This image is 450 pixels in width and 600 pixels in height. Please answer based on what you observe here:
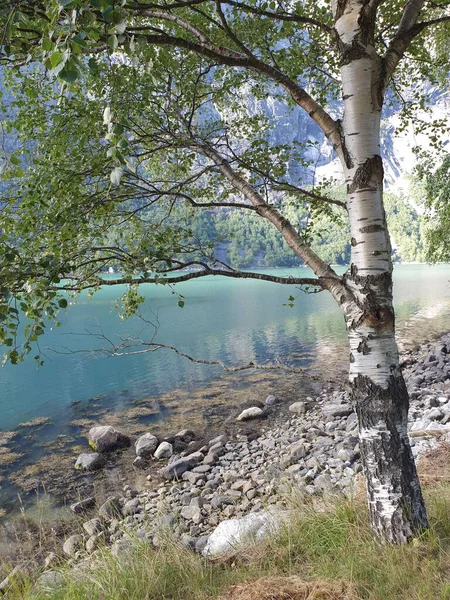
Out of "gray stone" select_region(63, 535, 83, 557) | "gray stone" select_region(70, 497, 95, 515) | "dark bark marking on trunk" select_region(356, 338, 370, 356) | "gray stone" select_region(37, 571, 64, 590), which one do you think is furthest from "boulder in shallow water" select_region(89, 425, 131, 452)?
"dark bark marking on trunk" select_region(356, 338, 370, 356)

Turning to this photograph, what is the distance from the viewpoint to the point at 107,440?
489 inches

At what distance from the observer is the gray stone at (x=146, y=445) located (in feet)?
38.7

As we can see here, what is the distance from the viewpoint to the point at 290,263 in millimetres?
114875

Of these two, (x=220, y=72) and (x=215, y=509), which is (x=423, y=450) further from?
(x=220, y=72)

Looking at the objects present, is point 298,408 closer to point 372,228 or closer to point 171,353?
point 372,228

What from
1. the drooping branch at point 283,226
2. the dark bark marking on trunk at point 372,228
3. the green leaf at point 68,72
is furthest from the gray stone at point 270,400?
the green leaf at point 68,72

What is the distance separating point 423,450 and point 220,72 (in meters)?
6.55

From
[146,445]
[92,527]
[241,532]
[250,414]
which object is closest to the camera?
[241,532]

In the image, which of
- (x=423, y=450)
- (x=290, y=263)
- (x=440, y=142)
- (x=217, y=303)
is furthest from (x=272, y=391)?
(x=290, y=263)

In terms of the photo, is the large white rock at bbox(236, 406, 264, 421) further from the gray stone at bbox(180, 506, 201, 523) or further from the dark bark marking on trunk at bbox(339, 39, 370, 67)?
the dark bark marking on trunk at bbox(339, 39, 370, 67)

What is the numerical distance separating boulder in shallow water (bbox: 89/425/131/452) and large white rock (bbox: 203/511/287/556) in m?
7.16

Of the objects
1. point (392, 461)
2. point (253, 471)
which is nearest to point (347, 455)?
point (253, 471)

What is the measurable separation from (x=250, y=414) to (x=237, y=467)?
12.2ft

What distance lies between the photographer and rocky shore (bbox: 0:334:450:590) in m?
6.62
